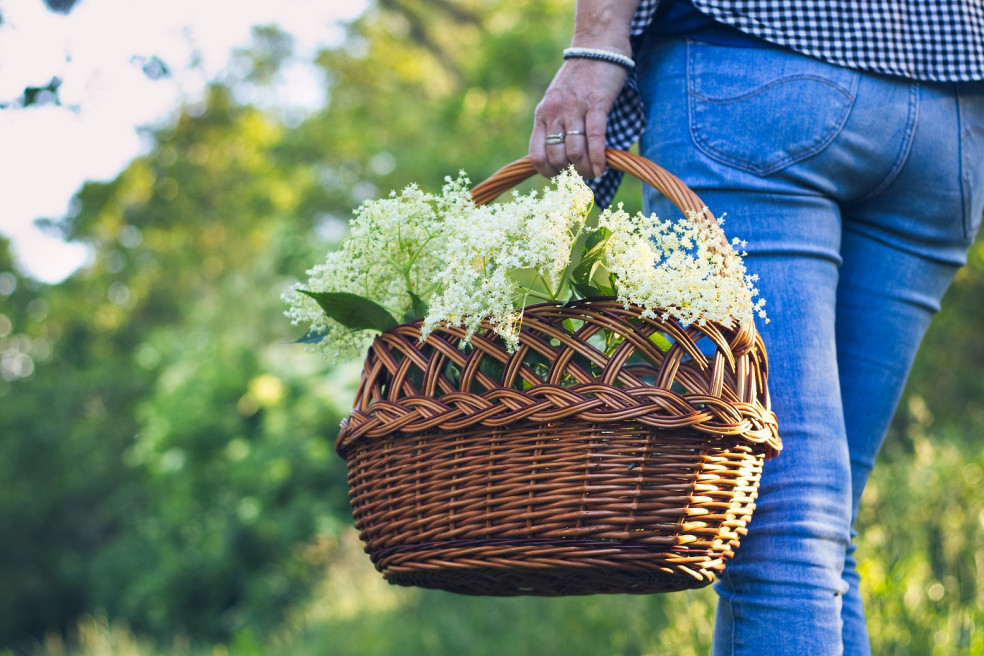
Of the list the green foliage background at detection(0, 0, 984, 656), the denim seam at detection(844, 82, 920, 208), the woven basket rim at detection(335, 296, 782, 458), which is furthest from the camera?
the green foliage background at detection(0, 0, 984, 656)

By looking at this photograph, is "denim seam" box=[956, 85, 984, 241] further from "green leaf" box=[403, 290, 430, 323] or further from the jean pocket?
"green leaf" box=[403, 290, 430, 323]

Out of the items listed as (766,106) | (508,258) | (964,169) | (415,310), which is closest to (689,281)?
(508,258)

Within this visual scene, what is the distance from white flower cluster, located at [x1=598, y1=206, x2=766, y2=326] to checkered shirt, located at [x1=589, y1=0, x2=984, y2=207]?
32 cm

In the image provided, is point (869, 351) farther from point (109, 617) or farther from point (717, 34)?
point (109, 617)

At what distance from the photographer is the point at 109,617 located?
9883mm

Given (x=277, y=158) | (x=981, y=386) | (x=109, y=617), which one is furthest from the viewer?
(x=277, y=158)

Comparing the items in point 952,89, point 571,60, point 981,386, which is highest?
point 571,60

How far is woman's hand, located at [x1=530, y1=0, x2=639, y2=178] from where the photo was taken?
120 cm

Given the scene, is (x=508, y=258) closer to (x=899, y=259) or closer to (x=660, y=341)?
(x=660, y=341)

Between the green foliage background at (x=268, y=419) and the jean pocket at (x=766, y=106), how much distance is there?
1.45m

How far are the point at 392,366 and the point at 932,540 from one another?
2.76m

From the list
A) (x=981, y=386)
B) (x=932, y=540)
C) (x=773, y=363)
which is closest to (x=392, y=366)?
(x=773, y=363)

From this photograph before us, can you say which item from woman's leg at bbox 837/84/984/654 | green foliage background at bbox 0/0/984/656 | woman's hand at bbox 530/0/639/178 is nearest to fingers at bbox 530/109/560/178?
woman's hand at bbox 530/0/639/178

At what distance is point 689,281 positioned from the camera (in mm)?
1002
